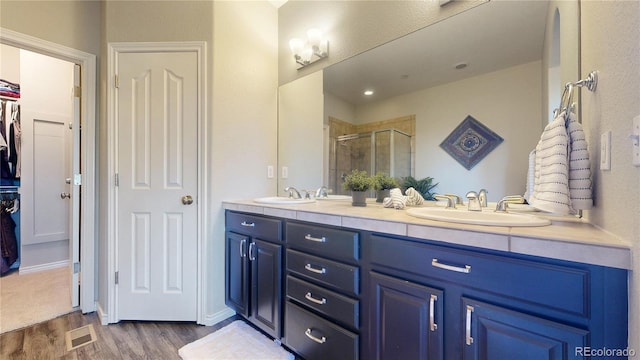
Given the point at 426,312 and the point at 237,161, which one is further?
the point at 237,161

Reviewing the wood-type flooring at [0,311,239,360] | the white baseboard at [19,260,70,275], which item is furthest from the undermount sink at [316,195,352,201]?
the white baseboard at [19,260,70,275]

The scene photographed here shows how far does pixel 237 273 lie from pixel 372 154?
1266mm

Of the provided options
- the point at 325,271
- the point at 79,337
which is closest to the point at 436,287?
the point at 325,271

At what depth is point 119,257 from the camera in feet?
6.25

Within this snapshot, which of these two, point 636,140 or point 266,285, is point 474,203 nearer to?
point 636,140

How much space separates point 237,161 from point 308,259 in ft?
3.58

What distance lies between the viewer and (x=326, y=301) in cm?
130

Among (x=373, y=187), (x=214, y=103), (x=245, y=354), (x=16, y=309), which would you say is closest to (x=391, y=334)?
(x=373, y=187)

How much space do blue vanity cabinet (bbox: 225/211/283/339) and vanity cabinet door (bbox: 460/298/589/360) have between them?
0.98 m

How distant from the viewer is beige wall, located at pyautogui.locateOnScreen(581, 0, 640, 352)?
604 mm

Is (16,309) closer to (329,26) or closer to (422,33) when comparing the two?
(329,26)

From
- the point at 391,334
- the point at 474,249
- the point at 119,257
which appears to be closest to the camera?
the point at 474,249

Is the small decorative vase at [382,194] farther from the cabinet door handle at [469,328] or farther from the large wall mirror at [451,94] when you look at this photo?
the cabinet door handle at [469,328]

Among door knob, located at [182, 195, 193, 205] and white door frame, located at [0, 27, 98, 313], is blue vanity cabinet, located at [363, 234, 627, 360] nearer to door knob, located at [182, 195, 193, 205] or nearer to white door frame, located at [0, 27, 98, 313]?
door knob, located at [182, 195, 193, 205]
